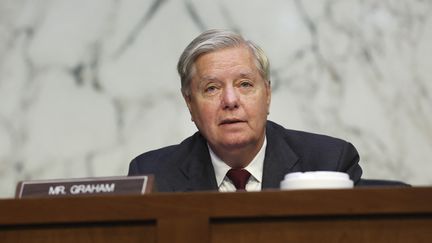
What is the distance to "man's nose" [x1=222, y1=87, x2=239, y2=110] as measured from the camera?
2.47 metres

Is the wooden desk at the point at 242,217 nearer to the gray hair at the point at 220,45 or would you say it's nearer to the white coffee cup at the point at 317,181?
the white coffee cup at the point at 317,181

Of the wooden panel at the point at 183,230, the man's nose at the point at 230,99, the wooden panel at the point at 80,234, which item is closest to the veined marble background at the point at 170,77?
the man's nose at the point at 230,99

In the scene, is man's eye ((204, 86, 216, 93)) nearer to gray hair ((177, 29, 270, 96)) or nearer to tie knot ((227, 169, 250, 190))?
gray hair ((177, 29, 270, 96))

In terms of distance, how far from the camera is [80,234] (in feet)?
5.41

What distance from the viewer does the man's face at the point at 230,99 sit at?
8.11ft

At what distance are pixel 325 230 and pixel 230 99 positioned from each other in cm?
96

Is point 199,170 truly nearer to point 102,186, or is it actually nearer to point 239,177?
point 239,177

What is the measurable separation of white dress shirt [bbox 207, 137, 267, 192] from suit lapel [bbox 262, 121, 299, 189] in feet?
0.10

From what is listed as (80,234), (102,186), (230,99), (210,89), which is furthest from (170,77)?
(80,234)

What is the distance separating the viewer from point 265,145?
8.45 feet

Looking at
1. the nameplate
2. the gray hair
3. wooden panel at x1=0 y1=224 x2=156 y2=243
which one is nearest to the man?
the gray hair

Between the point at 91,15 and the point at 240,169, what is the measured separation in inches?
39.1

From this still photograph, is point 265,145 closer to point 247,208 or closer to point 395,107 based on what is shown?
point 395,107

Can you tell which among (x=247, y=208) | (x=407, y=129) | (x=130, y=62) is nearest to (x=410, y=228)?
(x=247, y=208)
